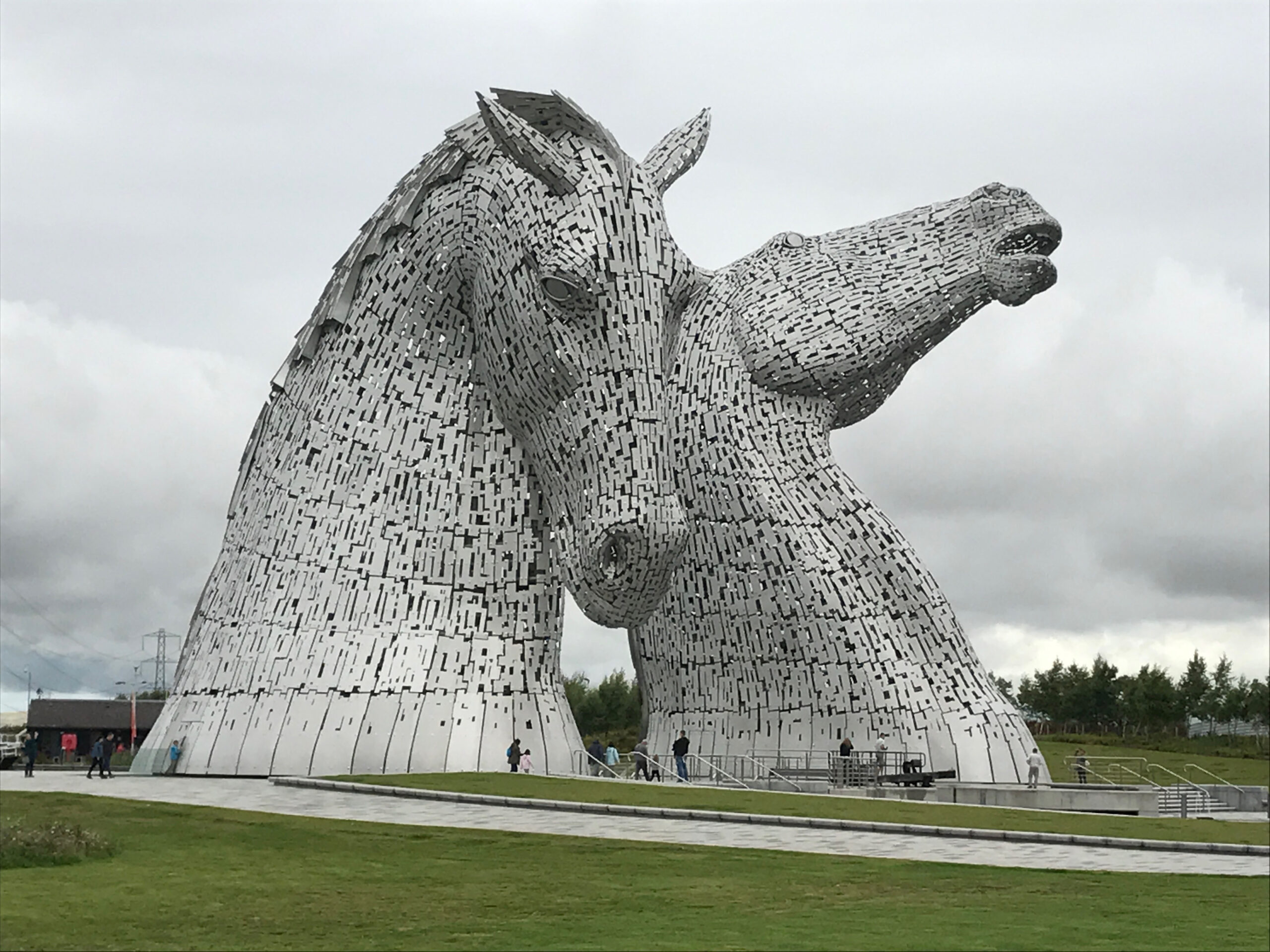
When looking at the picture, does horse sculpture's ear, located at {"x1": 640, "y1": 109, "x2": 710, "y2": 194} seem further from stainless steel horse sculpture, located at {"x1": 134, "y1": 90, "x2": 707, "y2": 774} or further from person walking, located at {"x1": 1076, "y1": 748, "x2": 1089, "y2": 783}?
person walking, located at {"x1": 1076, "y1": 748, "x2": 1089, "y2": 783}

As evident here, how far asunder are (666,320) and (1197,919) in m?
9.24

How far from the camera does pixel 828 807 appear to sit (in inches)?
637

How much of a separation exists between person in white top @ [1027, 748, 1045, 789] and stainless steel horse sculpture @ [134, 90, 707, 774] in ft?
23.2

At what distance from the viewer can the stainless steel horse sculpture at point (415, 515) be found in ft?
59.4

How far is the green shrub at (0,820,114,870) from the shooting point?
434 inches

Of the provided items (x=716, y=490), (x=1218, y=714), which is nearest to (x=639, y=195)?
(x=716, y=490)

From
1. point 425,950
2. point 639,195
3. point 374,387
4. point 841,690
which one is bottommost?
point 425,950

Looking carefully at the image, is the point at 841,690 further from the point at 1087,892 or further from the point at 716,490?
the point at 1087,892

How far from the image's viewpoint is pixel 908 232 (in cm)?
2530

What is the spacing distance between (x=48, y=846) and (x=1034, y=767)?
15.2 metres

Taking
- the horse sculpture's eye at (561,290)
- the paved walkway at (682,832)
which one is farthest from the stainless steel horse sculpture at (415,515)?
the paved walkway at (682,832)

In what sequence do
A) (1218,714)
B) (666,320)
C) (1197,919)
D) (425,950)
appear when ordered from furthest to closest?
(1218,714) < (666,320) < (1197,919) < (425,950)

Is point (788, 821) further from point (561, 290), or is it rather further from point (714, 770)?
point (714, 770)

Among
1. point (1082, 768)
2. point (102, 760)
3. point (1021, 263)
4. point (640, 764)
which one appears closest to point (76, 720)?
point (102, 760)
